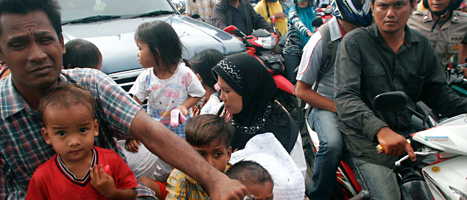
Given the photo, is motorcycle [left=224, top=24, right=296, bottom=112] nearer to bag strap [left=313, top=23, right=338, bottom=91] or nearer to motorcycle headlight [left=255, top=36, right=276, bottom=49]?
motorcycle headlight [left=255, top=36, right=276, bottom=49]

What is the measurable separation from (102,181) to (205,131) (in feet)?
2.03

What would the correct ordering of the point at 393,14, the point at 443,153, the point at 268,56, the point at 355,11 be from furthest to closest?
the point at 268,56 < the point at 355,11 < the point at 393,14 < the point at 443,153

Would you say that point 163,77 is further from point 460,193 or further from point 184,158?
point 460,193

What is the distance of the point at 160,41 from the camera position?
297 centimetres

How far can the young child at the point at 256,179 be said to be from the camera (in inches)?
68.1

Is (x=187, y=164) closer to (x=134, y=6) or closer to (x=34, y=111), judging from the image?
(x=34, y=111)

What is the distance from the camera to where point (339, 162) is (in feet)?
7.98

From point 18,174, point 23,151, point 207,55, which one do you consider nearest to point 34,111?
point 23,151

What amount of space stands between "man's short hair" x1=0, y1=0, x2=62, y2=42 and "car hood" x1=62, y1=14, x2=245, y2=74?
5.35 ft

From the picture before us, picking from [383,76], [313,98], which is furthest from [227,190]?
[313,98]

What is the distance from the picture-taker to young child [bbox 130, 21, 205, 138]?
116 inches

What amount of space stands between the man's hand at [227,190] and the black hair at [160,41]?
183 centimetres

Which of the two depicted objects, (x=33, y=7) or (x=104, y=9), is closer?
(x=33, y=7)

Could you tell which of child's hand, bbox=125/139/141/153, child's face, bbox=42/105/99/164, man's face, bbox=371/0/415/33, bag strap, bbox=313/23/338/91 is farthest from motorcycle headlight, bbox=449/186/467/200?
child's hand, bbox=125/139/141/153
